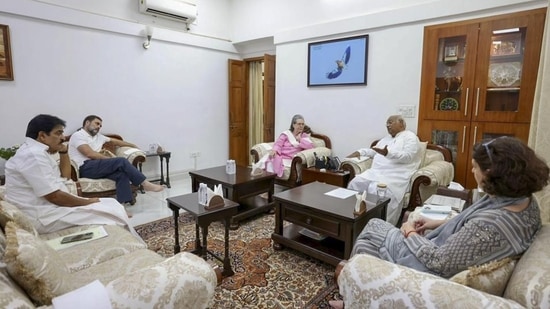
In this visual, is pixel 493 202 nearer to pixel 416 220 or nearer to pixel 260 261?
pixel 416 220

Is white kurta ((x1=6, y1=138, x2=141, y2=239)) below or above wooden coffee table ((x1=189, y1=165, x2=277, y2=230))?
above

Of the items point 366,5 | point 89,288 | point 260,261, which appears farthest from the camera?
point 366,5

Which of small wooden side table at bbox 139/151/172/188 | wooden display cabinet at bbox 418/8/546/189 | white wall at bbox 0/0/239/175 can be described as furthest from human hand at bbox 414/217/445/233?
white wall at bbox 0/0/239/175

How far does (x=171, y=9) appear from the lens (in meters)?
4.70

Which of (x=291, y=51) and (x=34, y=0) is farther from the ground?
(x=34, y=0)

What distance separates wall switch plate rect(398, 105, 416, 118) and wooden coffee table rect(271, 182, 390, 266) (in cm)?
162

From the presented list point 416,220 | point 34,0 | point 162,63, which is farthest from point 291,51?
point 416,220

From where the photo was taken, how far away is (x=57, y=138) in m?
2.08

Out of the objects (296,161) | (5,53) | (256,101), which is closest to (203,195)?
(296,161)

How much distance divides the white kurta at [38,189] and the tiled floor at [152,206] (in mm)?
1200

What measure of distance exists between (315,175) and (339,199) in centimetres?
127

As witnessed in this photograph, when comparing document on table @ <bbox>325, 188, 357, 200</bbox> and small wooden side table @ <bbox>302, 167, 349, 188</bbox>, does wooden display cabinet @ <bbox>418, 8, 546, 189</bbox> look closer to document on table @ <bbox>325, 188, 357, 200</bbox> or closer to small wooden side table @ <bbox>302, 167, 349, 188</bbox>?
small wooden side table @ <bbox>302, 167, 349, 188</bbox>

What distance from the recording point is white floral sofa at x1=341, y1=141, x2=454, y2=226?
2.99m

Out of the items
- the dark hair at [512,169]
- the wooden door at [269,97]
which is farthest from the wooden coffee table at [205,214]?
the wooden door at [269,97]
